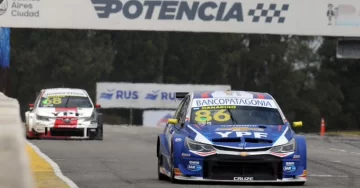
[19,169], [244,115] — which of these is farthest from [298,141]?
[19,169]

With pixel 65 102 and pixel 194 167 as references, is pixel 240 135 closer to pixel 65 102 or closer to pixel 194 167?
pixel 194 167

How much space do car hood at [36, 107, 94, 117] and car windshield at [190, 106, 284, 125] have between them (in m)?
14.0

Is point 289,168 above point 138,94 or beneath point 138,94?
above

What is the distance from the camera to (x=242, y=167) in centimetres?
1170

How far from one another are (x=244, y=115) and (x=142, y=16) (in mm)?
25763

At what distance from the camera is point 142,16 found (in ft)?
126

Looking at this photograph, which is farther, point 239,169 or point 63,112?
point 63,112

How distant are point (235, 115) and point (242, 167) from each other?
131cm

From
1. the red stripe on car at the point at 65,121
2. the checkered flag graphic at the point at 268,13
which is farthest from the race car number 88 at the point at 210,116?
the checkered flag graphic at the point at 268,13

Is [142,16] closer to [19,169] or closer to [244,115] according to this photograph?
[244,115]

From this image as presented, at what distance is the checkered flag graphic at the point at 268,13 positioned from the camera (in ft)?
126

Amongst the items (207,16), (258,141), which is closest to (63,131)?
(207,16)

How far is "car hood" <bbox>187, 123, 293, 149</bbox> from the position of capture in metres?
11.8

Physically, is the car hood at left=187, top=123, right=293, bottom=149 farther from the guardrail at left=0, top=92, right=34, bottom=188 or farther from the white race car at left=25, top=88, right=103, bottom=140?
the white race car at left=25, top=88, right=103, bottom=140
